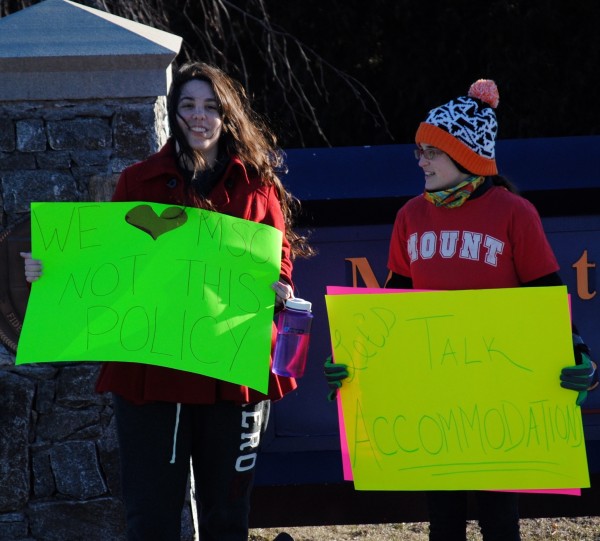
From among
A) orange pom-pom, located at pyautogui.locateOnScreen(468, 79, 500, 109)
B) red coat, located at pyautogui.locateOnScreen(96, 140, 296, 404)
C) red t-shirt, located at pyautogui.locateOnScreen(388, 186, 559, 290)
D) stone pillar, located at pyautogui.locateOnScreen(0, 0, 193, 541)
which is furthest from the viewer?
stone pillar, located at pyautogui.locateOnScreen(0, 0, 193, 541)

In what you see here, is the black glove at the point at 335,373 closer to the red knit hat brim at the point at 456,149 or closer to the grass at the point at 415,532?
the red knit hat brim at the point at 456,149

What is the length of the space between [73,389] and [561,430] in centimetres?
169

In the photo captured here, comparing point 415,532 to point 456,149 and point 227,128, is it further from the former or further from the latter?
point 227,128

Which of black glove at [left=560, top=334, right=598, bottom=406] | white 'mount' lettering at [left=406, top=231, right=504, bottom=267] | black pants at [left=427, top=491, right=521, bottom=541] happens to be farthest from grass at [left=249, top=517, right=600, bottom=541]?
white 'mount' lettering at [left=406, top=231, right=504, bottom=267]

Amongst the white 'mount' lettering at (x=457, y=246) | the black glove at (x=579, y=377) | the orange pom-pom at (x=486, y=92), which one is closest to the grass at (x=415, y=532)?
the black glove at (x=579, y=377)

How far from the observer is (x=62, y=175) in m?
3.65

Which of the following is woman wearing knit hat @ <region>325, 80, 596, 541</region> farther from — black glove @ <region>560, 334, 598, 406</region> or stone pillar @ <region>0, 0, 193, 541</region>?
stone pillar @ <region>0, 0, 193, 541</region>

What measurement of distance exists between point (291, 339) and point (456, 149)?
713mm

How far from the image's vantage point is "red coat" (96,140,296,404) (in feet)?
9.25

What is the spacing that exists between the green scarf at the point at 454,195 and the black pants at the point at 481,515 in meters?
0.84

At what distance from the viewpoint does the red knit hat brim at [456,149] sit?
9.93ft

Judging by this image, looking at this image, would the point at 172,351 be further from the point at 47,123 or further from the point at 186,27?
the point at 186,27

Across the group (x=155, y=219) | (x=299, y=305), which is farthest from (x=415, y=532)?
(x=155, y=219)

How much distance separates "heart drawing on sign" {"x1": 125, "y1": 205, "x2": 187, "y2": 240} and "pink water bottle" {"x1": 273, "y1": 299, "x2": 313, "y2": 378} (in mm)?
378
